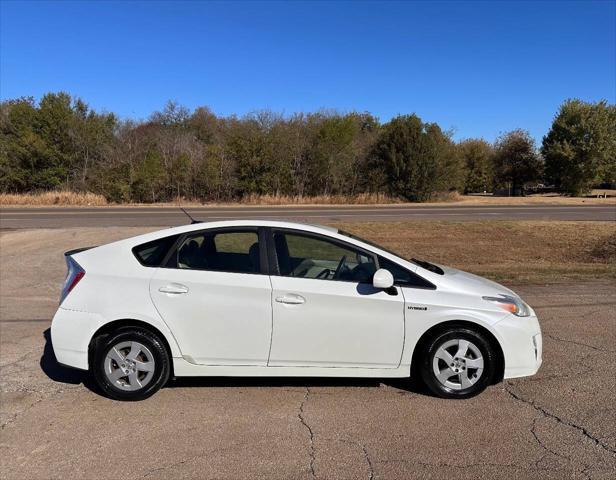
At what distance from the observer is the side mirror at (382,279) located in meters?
4.20

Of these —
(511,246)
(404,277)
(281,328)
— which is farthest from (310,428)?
(511,246)

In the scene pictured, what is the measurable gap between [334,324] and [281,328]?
448mm

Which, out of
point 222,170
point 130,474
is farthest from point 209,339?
point 222,170

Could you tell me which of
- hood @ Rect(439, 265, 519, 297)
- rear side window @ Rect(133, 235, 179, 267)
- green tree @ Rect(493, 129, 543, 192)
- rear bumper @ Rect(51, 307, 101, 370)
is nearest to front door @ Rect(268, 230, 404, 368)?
hood @ Rect(439, 265, 519, 297)

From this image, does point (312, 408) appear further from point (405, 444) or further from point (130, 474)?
point (130, 474)

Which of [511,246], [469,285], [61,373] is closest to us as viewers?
[469,285]

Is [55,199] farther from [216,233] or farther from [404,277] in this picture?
[404,277]

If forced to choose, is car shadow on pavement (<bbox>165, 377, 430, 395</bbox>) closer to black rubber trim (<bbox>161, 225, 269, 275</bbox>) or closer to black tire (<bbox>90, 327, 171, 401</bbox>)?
black tire (<bbox>90, 327, 171, 401</bbox>)

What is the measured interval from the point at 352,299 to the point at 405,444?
1225 millimetres

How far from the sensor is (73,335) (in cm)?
439

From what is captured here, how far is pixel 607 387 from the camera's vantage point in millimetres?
4562

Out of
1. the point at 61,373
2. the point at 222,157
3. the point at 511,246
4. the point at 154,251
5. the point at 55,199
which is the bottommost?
the point at 61,373

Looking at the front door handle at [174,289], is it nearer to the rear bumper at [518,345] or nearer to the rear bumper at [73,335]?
the rear bumper at [73,335]

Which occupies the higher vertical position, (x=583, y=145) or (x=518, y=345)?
(x=583, y=145)
